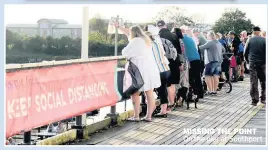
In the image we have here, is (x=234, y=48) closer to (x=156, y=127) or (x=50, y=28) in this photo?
(x=156, y=127)

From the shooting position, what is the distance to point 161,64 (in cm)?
768

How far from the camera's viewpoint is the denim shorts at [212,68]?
10379 mm

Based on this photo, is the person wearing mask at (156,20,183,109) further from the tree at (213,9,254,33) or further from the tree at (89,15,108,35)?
the tree at (89,15,108,35)

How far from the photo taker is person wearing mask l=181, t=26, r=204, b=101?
887 cm

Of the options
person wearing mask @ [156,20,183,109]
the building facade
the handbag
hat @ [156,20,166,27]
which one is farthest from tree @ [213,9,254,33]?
the building facade

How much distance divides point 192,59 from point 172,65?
2.85ft

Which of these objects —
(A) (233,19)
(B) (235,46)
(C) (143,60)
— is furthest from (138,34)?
(B) (235,46)

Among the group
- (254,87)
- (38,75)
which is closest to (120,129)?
(38,75)

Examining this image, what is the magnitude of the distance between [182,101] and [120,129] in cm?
213

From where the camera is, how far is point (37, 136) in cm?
687

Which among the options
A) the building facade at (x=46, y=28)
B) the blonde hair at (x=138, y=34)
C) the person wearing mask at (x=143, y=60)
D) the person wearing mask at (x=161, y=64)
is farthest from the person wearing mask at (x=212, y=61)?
the building facade at (x=46, y=28)

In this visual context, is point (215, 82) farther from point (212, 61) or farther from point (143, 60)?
point (143, 60)

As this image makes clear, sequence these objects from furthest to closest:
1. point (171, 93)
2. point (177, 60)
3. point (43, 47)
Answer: point (171, 93) → point (177, 60) → point (43, 47)

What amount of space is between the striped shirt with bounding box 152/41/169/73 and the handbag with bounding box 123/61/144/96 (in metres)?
0.36
